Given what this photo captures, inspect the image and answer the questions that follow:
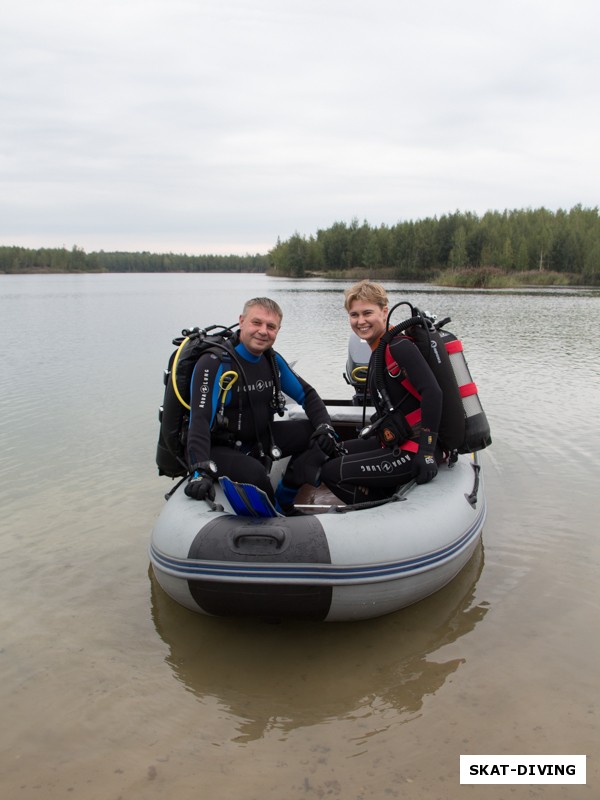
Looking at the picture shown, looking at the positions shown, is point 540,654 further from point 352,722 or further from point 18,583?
point 18,583

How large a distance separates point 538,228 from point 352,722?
185 feet

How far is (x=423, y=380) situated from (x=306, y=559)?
1.12m

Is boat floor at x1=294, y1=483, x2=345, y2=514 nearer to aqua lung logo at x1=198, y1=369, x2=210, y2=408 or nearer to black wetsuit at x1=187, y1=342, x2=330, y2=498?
black wetsuit at x1=187, y1=342, x2=330, y2=498

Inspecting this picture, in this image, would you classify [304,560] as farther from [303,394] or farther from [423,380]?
[303,394]

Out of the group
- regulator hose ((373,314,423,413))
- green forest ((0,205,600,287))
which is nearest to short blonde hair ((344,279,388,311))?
regulator hose ((373,314,423,413))

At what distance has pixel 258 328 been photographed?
3410 millimetres

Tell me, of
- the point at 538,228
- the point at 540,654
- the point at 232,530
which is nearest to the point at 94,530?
the point at 232,530

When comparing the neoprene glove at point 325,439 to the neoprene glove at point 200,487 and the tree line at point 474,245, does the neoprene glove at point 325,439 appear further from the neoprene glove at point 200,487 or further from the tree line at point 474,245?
the tree line at point 474,245

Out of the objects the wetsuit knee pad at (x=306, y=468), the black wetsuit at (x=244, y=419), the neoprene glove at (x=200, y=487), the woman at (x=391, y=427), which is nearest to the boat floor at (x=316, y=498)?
the wetsuit knee pad at (x=306, y=468)

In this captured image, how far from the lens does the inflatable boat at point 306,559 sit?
2.70m

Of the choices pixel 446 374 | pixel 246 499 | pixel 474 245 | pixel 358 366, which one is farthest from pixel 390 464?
pixel 474 245

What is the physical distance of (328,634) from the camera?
298 cm

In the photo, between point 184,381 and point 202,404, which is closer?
point 202,404

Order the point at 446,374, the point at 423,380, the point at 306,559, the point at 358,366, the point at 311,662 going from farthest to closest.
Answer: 1. the point at 358,366
2. the point at 446,374
3. the point at 423,380
4. the point at 311,662
5. the point at 306,559
